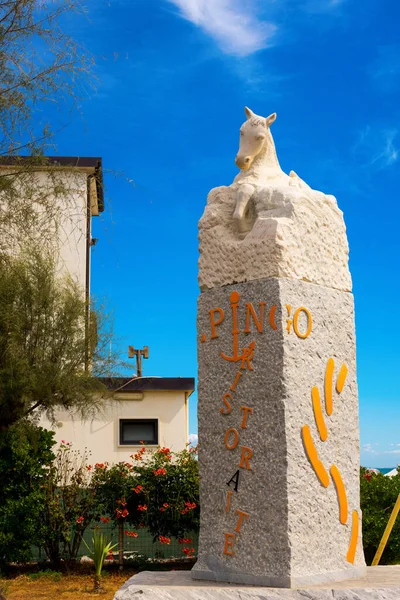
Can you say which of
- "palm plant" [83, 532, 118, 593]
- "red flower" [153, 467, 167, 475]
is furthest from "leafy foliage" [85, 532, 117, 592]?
"red flower" [153, 467, 167, 475]

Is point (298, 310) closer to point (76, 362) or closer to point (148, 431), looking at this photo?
point (76, 362)

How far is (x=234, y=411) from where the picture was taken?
474 cm

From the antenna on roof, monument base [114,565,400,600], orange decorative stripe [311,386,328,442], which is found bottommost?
monument base [114,565,400,600]

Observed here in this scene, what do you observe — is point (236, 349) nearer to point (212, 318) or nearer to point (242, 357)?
point (242, 357)

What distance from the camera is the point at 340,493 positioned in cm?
483

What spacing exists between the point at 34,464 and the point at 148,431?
4.37 meters

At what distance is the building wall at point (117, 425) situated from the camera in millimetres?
13320

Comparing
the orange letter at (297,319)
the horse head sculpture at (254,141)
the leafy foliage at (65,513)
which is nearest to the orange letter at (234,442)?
the orange letter at (297,319)

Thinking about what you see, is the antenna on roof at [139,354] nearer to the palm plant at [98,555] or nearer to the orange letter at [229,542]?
the palm plant at [98,555]

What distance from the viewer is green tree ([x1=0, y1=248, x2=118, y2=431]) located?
895cm

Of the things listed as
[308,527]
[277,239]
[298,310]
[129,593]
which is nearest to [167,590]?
[129,593]

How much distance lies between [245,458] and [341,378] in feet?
3.11

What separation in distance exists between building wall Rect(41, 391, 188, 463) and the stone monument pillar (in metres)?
8.58

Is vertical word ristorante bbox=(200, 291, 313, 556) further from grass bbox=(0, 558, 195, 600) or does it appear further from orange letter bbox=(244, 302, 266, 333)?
grass bbox=(0, 558, 195, 600)
